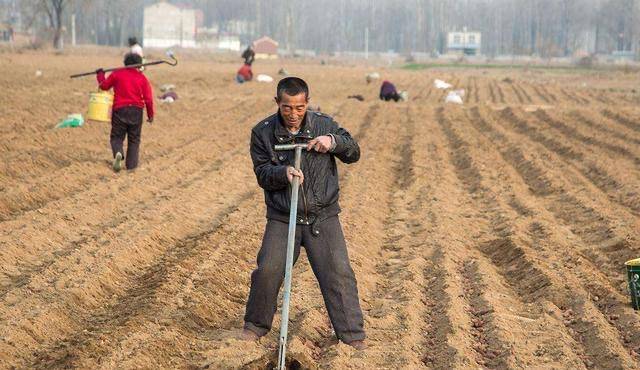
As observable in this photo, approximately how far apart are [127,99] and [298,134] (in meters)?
7.11

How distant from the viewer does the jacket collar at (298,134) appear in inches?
226

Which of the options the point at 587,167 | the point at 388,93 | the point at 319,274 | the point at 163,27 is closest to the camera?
the point at 319,274

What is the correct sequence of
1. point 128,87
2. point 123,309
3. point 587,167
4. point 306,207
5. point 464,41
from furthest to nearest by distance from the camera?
point 464,41 → point 587,167 → point 128,87 → point 123,309 → point 306,207

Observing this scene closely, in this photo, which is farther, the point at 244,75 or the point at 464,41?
the point at 464,41

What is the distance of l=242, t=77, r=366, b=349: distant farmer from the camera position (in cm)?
566

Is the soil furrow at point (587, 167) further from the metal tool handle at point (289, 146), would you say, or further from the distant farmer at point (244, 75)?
the distant farmer at point (244, 75)

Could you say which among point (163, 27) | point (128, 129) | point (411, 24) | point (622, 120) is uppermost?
point (411, 24)

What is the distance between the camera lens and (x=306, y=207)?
5742mm

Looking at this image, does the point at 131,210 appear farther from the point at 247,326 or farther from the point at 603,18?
the point at 603,18

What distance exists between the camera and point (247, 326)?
6.03m

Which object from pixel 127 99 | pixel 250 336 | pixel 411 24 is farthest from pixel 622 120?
pixel 411 24

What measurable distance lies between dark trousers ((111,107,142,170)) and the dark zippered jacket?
22.8 ft

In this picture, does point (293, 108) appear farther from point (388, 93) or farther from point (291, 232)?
point (388, 93)

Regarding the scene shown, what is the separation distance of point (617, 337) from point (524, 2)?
5841 inches
